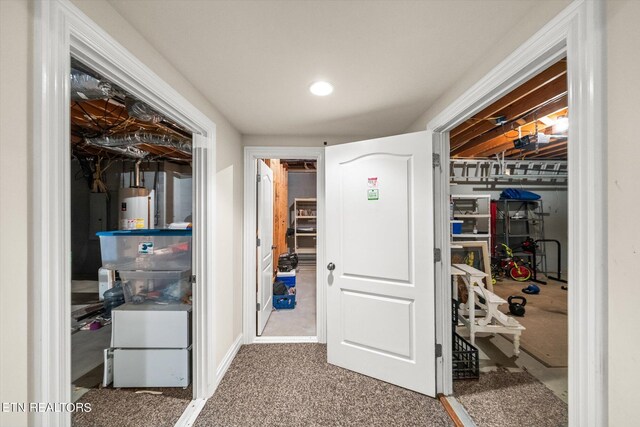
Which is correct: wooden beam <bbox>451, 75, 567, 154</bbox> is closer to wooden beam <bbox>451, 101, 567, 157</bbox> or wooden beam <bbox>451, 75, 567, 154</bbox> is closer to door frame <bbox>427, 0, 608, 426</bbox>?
wooden beam <bbox>451, 101, 567, 157</bbox>

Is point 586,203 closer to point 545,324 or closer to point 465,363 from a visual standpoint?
point 465,363

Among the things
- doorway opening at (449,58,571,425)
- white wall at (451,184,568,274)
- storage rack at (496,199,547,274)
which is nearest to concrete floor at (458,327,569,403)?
doorway opening at (449,58,571,425)

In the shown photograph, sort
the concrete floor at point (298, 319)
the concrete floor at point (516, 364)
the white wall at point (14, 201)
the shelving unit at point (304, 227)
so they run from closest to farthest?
the white wall at point (14, 201) < the concrete floor at point (516, 364) < the concrete floor at point (298, 319) < the shelving unit at point (304, 227)

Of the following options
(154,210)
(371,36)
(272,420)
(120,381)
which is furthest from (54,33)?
(154,210)

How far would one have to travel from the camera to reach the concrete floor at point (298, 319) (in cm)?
298

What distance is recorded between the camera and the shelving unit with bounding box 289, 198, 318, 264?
6438mm

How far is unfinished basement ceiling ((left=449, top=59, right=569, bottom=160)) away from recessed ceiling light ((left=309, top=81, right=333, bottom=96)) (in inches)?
46.4

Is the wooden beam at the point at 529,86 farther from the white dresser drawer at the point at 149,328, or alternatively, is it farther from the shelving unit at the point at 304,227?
the shelving unit at the point at 304,227

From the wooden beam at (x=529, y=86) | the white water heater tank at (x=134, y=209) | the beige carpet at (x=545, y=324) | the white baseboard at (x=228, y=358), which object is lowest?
the beige carpet at (x=545, y=324)

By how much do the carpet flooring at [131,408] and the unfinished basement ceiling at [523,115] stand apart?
300 cm

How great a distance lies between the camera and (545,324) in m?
3.23

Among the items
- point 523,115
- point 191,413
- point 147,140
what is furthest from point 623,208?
point 147,140

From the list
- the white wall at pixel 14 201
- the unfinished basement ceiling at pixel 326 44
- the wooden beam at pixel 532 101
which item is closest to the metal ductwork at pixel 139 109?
the unfinished basement ceiling at pixel 326 44

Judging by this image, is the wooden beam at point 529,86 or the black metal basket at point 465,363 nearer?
the wooden beam at point 529,86
